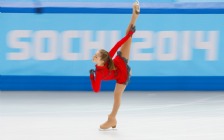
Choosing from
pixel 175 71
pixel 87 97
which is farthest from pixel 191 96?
pixel 87 97

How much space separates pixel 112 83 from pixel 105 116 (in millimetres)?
783

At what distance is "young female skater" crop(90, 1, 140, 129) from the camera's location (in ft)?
10.2

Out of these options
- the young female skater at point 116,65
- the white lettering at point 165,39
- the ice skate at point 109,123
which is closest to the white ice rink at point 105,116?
the ice skate at point 109,123

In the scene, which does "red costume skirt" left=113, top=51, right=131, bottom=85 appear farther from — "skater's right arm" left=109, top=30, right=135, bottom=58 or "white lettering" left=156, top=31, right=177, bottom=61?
"white lettering" left=156, top=31, right=177, bottom=61

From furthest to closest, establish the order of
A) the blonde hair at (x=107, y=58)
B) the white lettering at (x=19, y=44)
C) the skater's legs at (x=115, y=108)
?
the white lettering at (x=19, y=44), the skater's legs at (x=115, y=108), the blonde hair at (x=107, y=58)

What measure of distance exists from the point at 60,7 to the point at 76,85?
65cm

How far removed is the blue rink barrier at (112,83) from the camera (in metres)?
4.43

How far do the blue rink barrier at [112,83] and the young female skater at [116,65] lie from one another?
3.92 feet

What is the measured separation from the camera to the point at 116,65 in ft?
10.5

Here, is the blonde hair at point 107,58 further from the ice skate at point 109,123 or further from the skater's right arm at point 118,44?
the ice skate at point 109,123

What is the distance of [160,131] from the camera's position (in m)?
3.37

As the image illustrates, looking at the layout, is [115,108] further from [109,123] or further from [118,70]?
[118,70]

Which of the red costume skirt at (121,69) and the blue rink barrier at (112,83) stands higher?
the red costume skirt at (121,69)

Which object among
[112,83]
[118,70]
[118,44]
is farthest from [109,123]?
[112,83]
